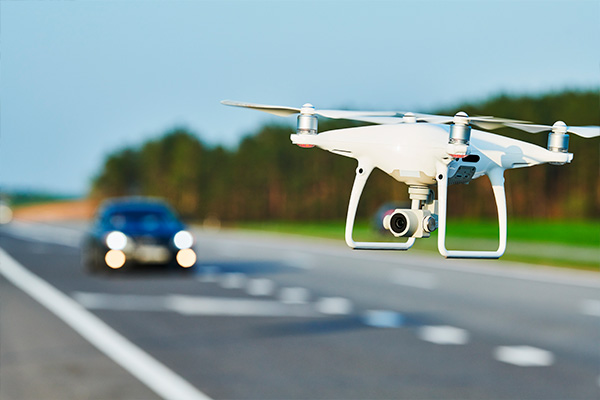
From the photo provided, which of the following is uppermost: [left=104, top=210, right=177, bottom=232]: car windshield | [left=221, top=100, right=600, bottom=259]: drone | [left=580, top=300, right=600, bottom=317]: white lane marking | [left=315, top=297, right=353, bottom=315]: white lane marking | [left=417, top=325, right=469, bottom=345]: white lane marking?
[left=221, top=100, right=600, bottom=259]: drone

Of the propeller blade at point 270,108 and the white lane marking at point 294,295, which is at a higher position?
the propeller blade at point 270,108

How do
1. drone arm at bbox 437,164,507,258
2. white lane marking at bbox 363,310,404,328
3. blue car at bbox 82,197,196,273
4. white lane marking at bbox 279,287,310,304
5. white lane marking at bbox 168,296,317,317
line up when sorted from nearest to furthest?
drone arm at bbox 437,164,507,258, blue car at bbox 82,197,196,273, white lane marking at bbox 279,287,310,304, white lane marking at bbox 363,310,404,328, white lane marking at bbox 168,296,317,317

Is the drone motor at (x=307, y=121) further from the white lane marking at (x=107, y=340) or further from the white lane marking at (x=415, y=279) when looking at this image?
the white lane marking at (x=107, y=340)

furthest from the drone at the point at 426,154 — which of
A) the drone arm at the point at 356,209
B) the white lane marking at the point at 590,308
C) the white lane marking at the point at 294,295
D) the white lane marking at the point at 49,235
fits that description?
the white lane marking at the point at 49,235

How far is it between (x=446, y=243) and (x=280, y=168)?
1284mm

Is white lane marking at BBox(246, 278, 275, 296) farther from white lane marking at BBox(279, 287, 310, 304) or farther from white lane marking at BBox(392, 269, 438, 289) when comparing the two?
white lane marking at BBox(392, 269, 438, 289)

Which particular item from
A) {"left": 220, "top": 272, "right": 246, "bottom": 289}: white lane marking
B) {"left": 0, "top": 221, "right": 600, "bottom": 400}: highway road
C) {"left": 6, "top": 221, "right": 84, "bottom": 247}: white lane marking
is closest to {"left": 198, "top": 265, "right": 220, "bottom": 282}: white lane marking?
{"left": 0, "top": 221, "right": 600, "bottom": 400}: highway road

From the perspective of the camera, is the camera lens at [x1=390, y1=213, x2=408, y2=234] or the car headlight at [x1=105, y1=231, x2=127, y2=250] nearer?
the camera lens at [x1=390, y1=213, x2=408, y2=234]

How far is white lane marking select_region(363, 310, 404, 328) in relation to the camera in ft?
336

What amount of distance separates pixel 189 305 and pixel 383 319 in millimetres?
25260

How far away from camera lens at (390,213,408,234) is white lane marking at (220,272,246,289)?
10324cm

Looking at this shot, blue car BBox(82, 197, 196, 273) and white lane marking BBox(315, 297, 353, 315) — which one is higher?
blue car BBox(82, 197, 196, 273)

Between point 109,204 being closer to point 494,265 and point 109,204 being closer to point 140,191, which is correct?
point 140,191

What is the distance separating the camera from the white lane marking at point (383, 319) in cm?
10241
